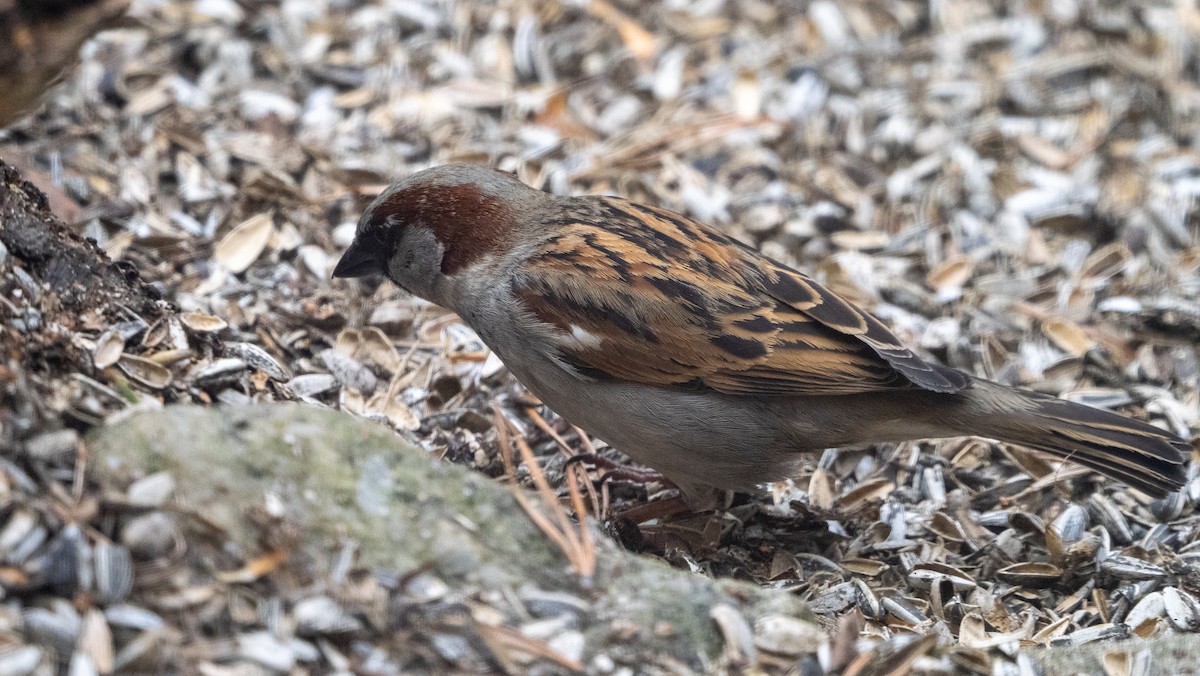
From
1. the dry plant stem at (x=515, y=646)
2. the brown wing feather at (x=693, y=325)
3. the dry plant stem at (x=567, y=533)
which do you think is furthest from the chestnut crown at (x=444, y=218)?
the dry plant stem at (x=515, y=646)

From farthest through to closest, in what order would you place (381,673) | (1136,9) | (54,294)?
(1136,9) → (54,294) → (381,673)

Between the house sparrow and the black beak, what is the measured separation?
0.01 m

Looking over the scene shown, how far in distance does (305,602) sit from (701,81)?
3.74m

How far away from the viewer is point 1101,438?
3312mm

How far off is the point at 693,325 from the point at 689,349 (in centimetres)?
7

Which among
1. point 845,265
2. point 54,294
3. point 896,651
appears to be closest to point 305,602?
point 54,294

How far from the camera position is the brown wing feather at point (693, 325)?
321 centimetres

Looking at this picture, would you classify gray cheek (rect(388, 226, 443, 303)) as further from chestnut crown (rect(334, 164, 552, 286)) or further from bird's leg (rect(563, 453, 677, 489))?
bird's leg (rect(563, 453, 677, 489))

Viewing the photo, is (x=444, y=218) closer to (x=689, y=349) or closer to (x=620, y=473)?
(x=689, y=349)

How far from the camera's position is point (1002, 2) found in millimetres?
6008

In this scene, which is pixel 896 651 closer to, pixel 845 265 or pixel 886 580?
pixel 886 580

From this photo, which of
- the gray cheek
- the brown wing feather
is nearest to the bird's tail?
the brown wing feather

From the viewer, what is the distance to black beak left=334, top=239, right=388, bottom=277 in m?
3.50

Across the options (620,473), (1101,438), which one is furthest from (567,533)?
(1101,438)
